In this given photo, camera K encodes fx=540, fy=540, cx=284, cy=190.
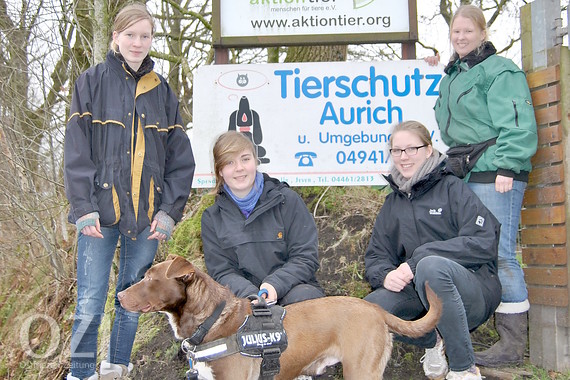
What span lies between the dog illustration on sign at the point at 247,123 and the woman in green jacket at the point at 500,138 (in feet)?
6.26

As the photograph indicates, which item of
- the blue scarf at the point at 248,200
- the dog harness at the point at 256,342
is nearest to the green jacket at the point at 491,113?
the blue scarf at the point at 248,200

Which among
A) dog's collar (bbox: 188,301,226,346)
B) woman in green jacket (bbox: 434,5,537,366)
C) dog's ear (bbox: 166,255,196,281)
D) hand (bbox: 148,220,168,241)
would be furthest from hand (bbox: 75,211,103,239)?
woman in green jacket (bbox: 434,5,537,366)

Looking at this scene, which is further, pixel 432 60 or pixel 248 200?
pixel 432 60

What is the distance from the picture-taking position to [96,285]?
141 inches

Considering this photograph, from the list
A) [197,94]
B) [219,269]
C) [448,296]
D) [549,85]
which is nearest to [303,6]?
[197,94]

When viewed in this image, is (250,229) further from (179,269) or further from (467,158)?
(467,158)

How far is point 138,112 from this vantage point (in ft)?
12.3

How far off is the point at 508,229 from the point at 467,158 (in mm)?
601

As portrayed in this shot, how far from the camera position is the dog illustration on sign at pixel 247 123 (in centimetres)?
532

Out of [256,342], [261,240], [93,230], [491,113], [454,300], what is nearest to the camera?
[256,342]

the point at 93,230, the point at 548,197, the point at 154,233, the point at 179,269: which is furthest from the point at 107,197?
the point at 548,197

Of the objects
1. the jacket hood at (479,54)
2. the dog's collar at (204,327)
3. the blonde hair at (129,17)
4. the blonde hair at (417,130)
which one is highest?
the blonde hair at (129,17)

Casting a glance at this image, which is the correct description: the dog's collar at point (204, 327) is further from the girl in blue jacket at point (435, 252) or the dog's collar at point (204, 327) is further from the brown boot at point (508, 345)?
the brown boot at point (508, 345)

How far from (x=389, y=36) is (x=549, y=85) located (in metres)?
1.70
